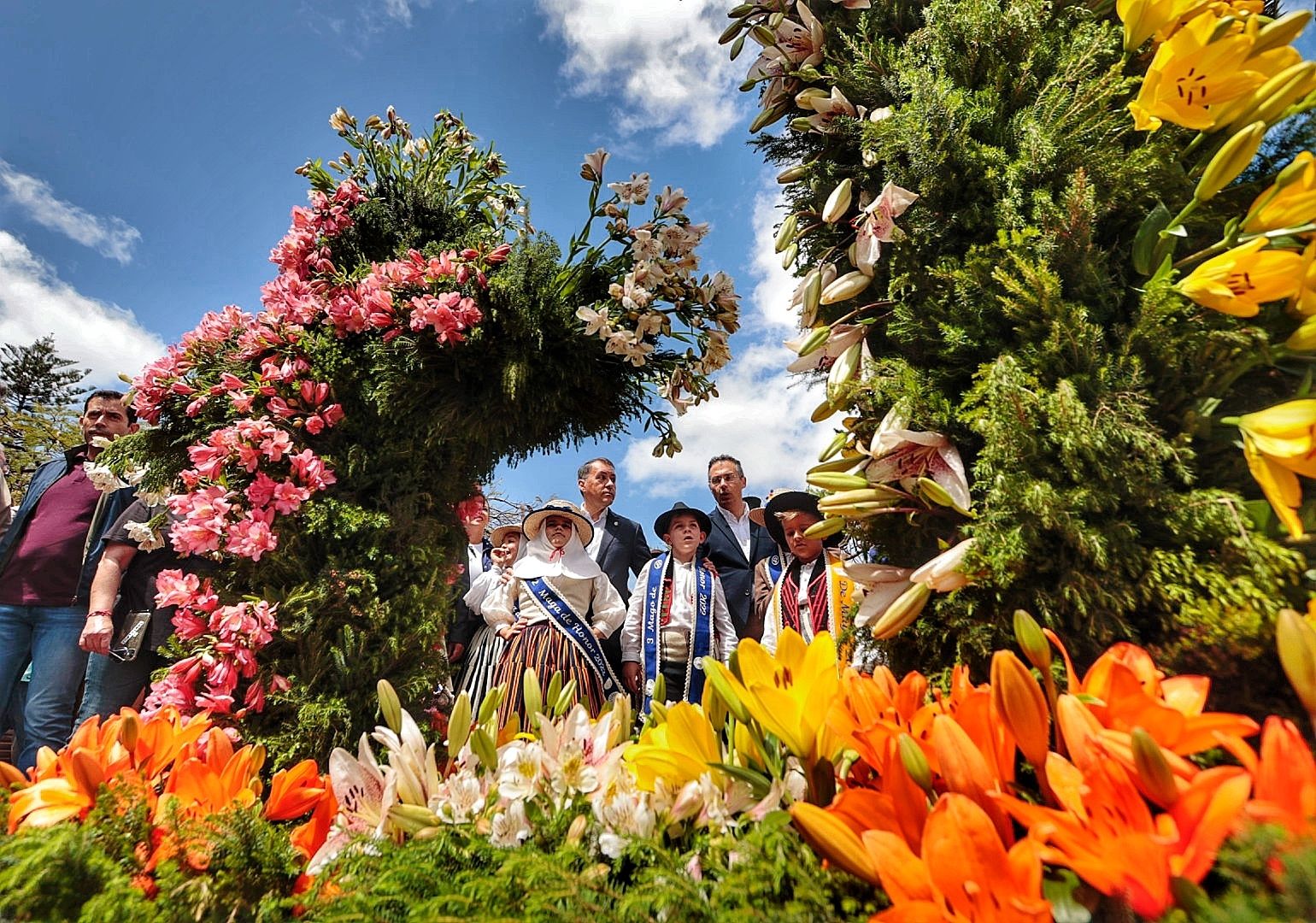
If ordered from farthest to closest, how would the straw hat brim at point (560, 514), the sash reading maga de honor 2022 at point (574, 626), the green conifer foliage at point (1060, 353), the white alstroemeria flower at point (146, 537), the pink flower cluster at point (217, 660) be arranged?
1. the straw hat brim at point (560, 514)
2. the sash reading maga de honor 2022 at point (574, 626)
3. the white alstroemeria flower at point (146, 537)
4. the pink flower cluster at point (217, 660)
5. the green conifer foliage at point (1060, 353)

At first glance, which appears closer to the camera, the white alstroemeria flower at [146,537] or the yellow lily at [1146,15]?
the yellow lily at [1146,15]

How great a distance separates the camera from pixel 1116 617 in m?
0.90

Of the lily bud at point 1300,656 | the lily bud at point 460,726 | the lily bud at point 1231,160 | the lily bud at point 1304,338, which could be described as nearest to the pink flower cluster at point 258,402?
the lily bud at point 460,726

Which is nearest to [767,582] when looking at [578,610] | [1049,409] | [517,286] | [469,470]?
[578,610]

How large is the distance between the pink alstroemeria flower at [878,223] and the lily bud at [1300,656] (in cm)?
82

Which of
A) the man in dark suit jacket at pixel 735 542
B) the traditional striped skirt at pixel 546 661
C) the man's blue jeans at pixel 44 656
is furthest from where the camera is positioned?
the man in dark suit jacket at pixel 735 542

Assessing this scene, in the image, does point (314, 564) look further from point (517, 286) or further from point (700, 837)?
point (700, 837)

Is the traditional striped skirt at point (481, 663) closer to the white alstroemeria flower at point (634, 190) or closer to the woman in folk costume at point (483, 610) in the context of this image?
the woman in folk costume at point (483, 610)

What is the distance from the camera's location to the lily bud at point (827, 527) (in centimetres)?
122

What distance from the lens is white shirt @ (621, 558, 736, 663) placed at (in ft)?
12.5

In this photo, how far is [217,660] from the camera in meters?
2.07

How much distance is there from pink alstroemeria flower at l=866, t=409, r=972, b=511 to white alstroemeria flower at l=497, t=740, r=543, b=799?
703 millimetres

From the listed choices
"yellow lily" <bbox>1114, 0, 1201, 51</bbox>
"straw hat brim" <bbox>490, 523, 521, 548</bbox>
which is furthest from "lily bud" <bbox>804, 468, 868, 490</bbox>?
"straw hat brim" <bbox>490, 523, 521, 548</bbox>

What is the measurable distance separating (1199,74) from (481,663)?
376 centimetres
